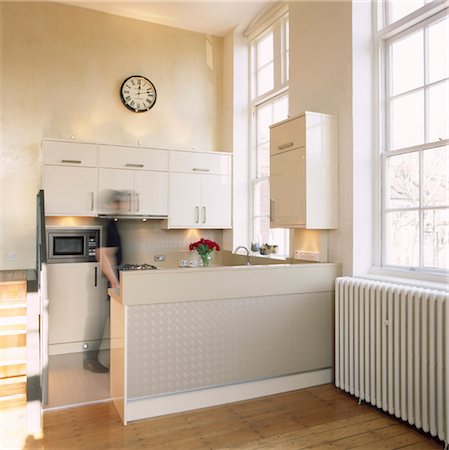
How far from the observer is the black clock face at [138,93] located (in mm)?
5574

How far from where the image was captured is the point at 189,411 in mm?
3195

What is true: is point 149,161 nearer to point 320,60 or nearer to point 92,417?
point 320,60

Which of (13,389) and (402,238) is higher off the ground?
(402,238)

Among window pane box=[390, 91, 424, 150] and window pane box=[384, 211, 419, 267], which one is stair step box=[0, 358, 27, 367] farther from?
window pane box=[390, 91, 424, 150]

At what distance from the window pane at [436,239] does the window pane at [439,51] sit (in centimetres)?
99

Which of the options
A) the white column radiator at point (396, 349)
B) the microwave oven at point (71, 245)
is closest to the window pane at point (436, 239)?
the white column radiator at point (396, 349)

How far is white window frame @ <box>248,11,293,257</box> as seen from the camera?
17.1 ft

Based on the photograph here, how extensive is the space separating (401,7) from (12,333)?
4257mm

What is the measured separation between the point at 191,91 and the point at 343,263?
11.2 ft

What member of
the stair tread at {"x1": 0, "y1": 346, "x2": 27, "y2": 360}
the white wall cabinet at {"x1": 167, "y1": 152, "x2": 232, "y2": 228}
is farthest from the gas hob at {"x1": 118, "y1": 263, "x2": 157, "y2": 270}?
the stair tread at {"x1": 0, "y1": 346, "x2": 27, "y2": 360}

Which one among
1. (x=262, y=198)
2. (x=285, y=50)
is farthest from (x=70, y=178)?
(x=285, y=50)

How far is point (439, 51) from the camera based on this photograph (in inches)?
127

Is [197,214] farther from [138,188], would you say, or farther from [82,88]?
[82,88]

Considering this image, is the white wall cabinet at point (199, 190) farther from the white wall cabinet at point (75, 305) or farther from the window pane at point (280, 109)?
the white wall cabinet at point (75, 305)
